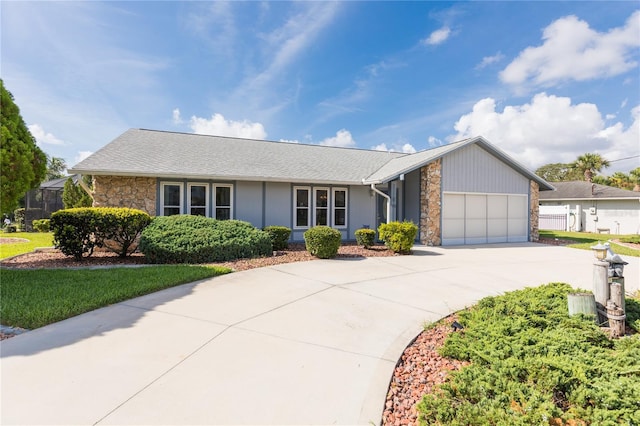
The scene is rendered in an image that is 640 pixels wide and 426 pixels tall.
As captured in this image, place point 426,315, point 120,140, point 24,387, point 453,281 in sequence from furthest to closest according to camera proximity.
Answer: point 120,140, point 453,281, point 426,315, point 24,387

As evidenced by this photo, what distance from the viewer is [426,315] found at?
4961mm

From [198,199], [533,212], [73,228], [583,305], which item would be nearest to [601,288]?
[583,305]

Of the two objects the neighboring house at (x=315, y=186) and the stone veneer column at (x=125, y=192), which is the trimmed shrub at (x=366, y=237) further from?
the stone veneer column at (x=125, y=192)

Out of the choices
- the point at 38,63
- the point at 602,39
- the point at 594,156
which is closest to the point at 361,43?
the point at 602,39

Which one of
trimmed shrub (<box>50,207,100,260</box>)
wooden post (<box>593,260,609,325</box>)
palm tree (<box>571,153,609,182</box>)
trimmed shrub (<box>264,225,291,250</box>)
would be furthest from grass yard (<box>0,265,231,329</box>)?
palm tree (<box>571,153,609,182</box>)

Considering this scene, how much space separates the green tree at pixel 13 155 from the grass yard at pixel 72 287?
1854 millimetres

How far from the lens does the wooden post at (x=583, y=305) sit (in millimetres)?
4102

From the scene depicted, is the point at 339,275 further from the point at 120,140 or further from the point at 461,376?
the point at 120,140

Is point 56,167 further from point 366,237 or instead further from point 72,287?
point 366,237

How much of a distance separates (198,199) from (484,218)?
508 inches

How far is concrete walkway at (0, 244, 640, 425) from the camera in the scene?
2.59 m

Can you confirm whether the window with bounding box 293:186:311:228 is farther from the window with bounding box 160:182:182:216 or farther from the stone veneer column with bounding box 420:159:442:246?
the stone veneer column with bounding box 420:159:442:246

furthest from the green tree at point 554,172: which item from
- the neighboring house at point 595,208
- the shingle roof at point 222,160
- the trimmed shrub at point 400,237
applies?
the trimmed shrub at point 400,237

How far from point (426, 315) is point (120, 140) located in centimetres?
1372
